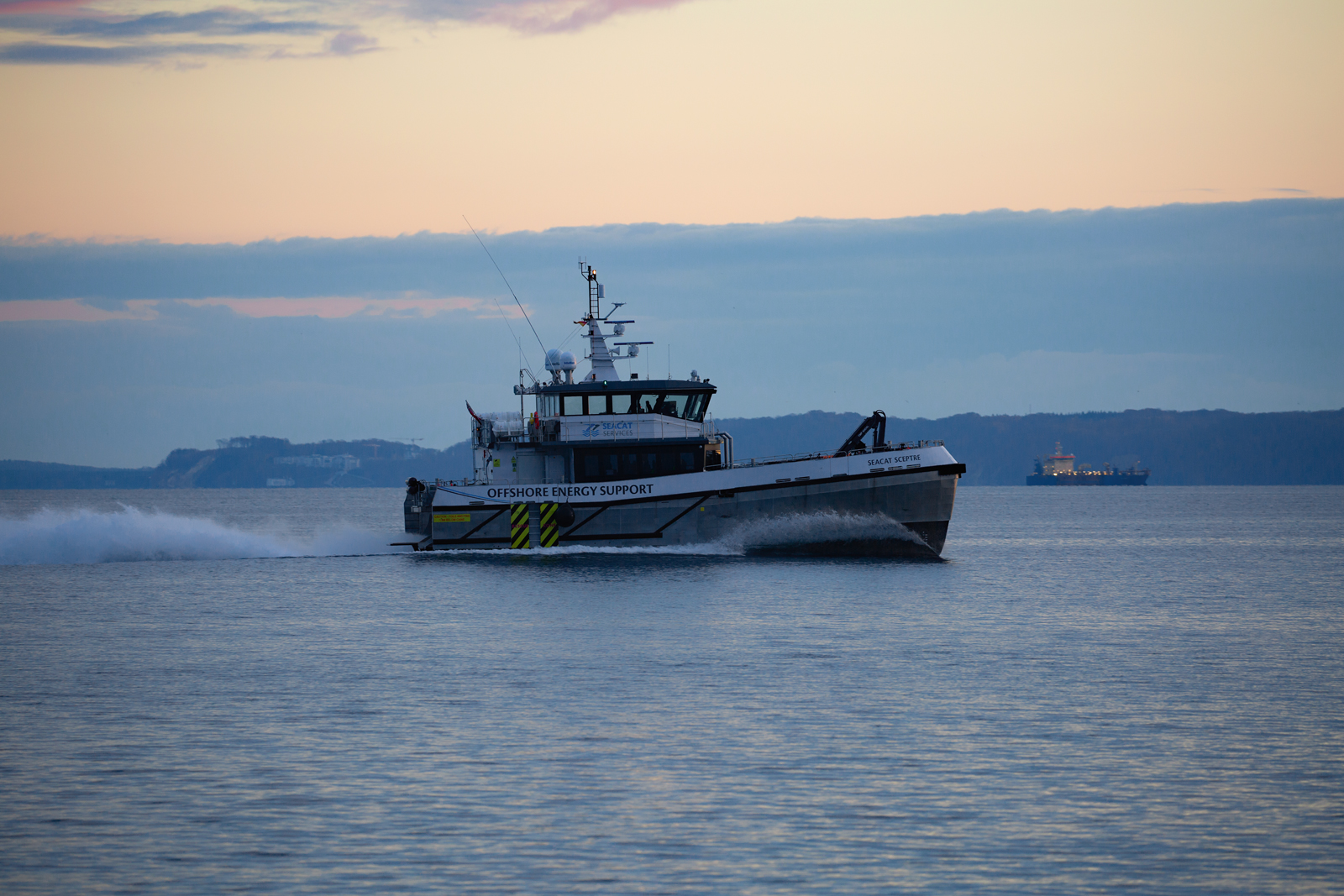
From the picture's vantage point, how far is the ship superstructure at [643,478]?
121 ft

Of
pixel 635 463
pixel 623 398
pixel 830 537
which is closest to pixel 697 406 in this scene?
pixel 623 398

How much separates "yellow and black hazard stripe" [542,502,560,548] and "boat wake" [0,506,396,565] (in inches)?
513

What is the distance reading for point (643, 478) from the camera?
38.3m

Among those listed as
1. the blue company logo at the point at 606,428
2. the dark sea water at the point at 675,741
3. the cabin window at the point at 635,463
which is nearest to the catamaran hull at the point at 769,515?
the cabin window at the point at 635,463

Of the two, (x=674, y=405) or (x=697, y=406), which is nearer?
(x=674, y=405)

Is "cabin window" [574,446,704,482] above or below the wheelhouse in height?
below

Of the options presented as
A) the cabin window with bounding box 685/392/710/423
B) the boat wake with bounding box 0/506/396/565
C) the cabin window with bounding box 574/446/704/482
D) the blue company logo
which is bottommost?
the boat wake with bounding box 0/506/396/565

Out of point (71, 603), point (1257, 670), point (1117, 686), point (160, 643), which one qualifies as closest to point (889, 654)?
point (1117, 686)

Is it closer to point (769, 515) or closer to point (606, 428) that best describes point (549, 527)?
point (606, 428)

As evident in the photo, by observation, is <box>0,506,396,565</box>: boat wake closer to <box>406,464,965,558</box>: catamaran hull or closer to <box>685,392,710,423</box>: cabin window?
<box>406,464,965,558</box>: catamaran hull

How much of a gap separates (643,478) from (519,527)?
4.26 m

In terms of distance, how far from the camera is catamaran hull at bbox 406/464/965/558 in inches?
1454

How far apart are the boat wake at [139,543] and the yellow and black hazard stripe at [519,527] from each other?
39.9 ft

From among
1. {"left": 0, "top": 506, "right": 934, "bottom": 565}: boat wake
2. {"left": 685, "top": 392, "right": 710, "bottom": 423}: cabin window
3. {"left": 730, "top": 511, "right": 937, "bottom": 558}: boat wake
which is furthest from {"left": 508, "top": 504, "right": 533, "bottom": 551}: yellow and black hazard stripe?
{"left": 730, "top": 511, "right": 937, "bottom": 558}: boat wake
